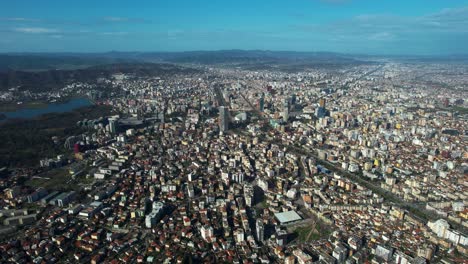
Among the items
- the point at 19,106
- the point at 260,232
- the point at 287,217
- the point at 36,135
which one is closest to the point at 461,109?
the point at 287,217

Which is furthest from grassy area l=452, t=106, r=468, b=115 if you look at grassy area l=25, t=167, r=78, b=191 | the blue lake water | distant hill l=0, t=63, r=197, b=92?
distant hill l=0, t=63, r=197, b=92

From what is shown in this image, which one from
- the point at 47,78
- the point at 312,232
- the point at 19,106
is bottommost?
the point at 312,232

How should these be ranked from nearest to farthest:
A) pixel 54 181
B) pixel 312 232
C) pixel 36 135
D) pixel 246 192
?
pixel 312 232
pixel 246 192
pixel 54 181
pixel 36 135

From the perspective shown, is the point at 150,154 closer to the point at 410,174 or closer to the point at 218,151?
the point at 218,151

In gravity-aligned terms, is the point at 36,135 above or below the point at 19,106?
below

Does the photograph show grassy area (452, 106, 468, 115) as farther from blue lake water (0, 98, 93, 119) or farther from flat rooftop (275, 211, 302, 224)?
blue lake water (0, 98, 93, 119)

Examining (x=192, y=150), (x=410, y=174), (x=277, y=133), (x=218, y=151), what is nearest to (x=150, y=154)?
(x=192, y=150)

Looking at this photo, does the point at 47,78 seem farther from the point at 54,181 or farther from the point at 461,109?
the point at 461,109

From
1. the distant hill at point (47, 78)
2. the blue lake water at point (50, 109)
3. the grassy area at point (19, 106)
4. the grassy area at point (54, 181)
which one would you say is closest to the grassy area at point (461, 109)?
the grassy area at point (54, 181)
